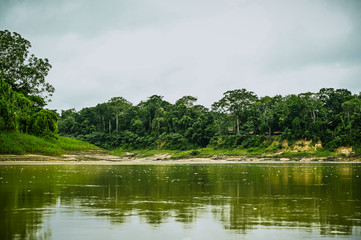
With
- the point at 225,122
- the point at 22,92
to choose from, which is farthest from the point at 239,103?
the point at 22,92

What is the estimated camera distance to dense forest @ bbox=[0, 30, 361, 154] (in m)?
68.1

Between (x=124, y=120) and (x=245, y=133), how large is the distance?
54.6m

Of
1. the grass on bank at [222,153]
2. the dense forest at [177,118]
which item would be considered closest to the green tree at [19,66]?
the dense forest at [177,118]

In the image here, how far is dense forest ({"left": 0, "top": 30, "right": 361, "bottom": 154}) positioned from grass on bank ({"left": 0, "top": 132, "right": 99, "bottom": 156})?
74.8 inches

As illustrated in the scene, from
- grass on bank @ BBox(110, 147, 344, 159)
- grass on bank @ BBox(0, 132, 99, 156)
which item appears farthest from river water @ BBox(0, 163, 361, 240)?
grass on bank @ BBox(110, 147, 344, 159)

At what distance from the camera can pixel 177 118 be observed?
12456cm

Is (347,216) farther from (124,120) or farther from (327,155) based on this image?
(124,120)

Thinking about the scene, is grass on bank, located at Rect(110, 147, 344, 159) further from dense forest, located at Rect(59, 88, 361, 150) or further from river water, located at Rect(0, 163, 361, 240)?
river water, located at Rect(0, 163, 361, 240)

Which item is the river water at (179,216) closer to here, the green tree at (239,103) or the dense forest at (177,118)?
the dense forest at (177,118)

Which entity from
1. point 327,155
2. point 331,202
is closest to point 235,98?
point 327,155

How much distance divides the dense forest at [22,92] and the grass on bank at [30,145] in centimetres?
174

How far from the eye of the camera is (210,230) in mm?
8180

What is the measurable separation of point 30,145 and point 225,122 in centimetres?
7051

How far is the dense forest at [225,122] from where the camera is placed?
9081cm
